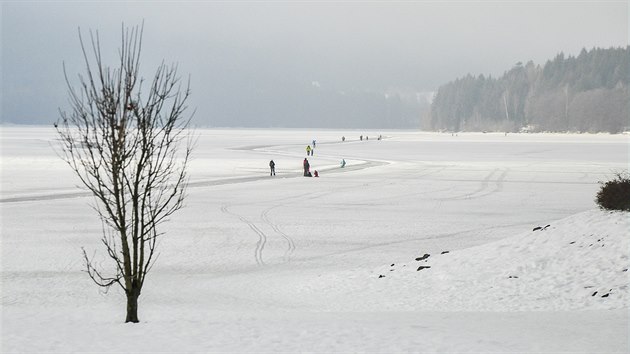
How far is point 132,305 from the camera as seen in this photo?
1199 cm

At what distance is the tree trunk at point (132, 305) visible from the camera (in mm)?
11953

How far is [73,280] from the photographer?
1652cm

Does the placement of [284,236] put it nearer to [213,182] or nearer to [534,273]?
[534,273]

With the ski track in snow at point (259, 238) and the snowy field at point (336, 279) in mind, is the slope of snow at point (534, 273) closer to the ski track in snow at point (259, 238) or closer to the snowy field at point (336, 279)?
the snowy field at point (336, 279)

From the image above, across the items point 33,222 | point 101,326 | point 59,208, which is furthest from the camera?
point 59,208

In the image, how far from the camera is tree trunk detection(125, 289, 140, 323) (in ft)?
39.2

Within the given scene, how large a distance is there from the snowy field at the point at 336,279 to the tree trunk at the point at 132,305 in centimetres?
32

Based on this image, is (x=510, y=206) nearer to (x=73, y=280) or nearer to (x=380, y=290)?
(x=380, y=290)

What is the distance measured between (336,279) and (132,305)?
19.2ft

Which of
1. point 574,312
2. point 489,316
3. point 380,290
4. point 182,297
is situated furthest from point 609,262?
point 182,297

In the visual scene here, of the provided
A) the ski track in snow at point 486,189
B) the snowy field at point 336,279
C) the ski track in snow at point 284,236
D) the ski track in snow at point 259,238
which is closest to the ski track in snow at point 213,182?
the snowy field at point 336,279

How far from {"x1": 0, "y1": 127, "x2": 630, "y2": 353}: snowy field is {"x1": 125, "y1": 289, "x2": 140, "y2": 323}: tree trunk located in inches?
12.7

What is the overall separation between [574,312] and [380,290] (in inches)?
178

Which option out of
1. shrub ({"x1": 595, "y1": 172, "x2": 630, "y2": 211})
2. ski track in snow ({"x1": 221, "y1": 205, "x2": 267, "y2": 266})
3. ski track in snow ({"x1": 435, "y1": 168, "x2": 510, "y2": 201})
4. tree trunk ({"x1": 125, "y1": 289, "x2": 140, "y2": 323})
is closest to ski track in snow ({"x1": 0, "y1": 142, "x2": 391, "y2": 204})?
ski track in snow ({"x1": 221, "y1": 205, "x2": 267, "y2": 266})
